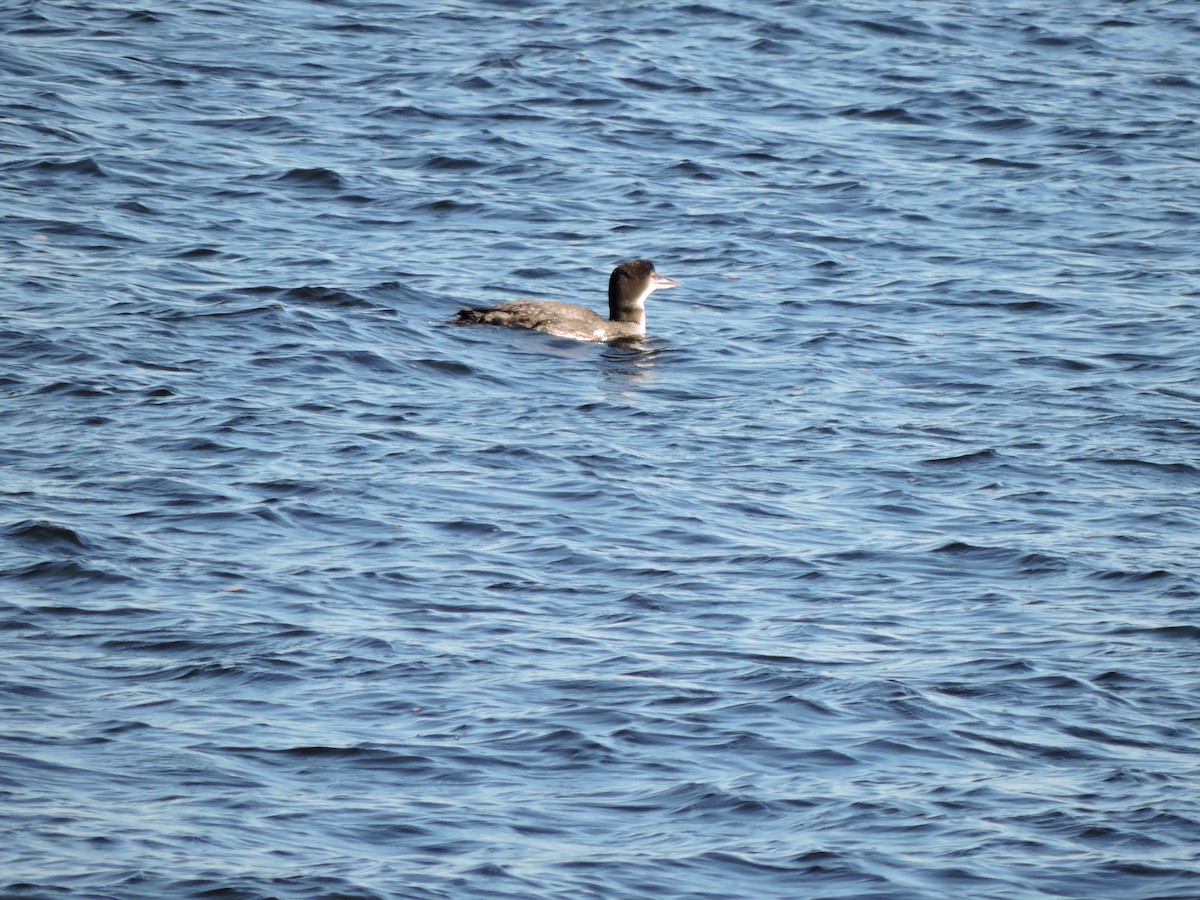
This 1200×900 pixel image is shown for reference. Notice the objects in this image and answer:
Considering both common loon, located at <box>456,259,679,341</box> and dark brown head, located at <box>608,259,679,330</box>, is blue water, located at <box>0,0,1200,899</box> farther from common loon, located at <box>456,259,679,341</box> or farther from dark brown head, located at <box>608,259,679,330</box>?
dark brown head, located at <box>608,259,679,330</box>

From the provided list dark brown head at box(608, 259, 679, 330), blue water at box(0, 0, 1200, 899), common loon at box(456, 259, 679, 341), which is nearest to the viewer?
blue water at box(0, 0, 1200, 899)

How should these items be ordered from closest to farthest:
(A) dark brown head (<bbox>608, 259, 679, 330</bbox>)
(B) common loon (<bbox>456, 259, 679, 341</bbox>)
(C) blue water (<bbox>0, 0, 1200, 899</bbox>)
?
(C) blue water (<bbox>0, 0, 1200, 899</bbox>) → (B) common loon (<bbox>456, 259, 679, 341</bbox>) → (A) dark brown head (<bbox>608, 259, 679, 330</bbox>)

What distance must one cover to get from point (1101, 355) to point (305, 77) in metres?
9.82

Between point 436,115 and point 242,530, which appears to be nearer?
point 242,530

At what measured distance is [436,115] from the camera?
1959 cm

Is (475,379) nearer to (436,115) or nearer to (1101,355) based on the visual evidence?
(1101,355)

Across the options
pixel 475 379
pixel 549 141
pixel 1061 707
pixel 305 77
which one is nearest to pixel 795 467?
pixel 475 379

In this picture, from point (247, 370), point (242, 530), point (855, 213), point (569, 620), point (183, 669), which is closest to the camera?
point (183, 669)

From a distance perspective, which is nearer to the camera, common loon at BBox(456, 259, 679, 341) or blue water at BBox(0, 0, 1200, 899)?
blue water at BBox(0, 0, 1200, 899)

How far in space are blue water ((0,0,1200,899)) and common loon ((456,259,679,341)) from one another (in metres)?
0.19

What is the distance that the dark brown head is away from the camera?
47.7 ft

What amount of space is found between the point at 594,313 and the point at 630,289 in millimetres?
376

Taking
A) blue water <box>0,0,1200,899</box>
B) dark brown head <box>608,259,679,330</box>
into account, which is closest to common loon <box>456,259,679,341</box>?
dark brown head <box>608,259,679,330</box>

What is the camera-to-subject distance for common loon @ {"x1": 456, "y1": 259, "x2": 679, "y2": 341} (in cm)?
1389
